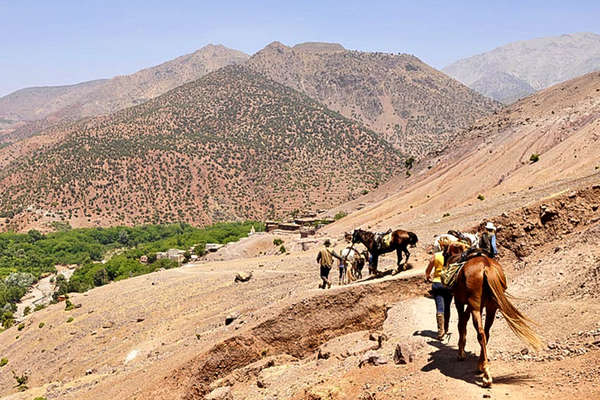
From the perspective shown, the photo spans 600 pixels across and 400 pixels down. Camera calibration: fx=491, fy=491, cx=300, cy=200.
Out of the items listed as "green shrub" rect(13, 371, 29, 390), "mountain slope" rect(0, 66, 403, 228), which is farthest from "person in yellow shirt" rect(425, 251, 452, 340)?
"mountain slope" rect(0, 66, 403, 228)

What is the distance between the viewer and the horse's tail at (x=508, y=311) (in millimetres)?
7911

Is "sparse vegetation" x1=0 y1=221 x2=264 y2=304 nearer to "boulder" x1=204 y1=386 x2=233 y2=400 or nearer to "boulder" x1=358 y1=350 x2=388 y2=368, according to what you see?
"boulder" x1=204 y1=386 x2=233 y2=400

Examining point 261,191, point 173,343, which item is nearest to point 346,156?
point 261,191

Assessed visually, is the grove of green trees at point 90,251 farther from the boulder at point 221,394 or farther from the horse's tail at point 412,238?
the horse's tail at point 412,238

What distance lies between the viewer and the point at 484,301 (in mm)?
8305

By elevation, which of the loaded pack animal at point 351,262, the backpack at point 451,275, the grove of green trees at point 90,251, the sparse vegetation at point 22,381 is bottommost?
the grove of green trees at point 90,251

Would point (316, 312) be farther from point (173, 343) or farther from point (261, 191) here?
point (261, 191)

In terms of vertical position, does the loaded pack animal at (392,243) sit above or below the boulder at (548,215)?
below

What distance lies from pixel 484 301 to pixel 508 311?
1.45 ft

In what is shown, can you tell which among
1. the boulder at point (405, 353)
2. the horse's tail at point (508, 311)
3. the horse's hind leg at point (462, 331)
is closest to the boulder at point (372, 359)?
the boulder at point (405, 353)

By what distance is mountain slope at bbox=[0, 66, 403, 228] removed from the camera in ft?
364

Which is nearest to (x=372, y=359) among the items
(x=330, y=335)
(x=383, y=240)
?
(x=330, y=335)

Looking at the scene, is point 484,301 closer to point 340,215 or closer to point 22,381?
point 22,381

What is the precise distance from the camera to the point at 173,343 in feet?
75.4
